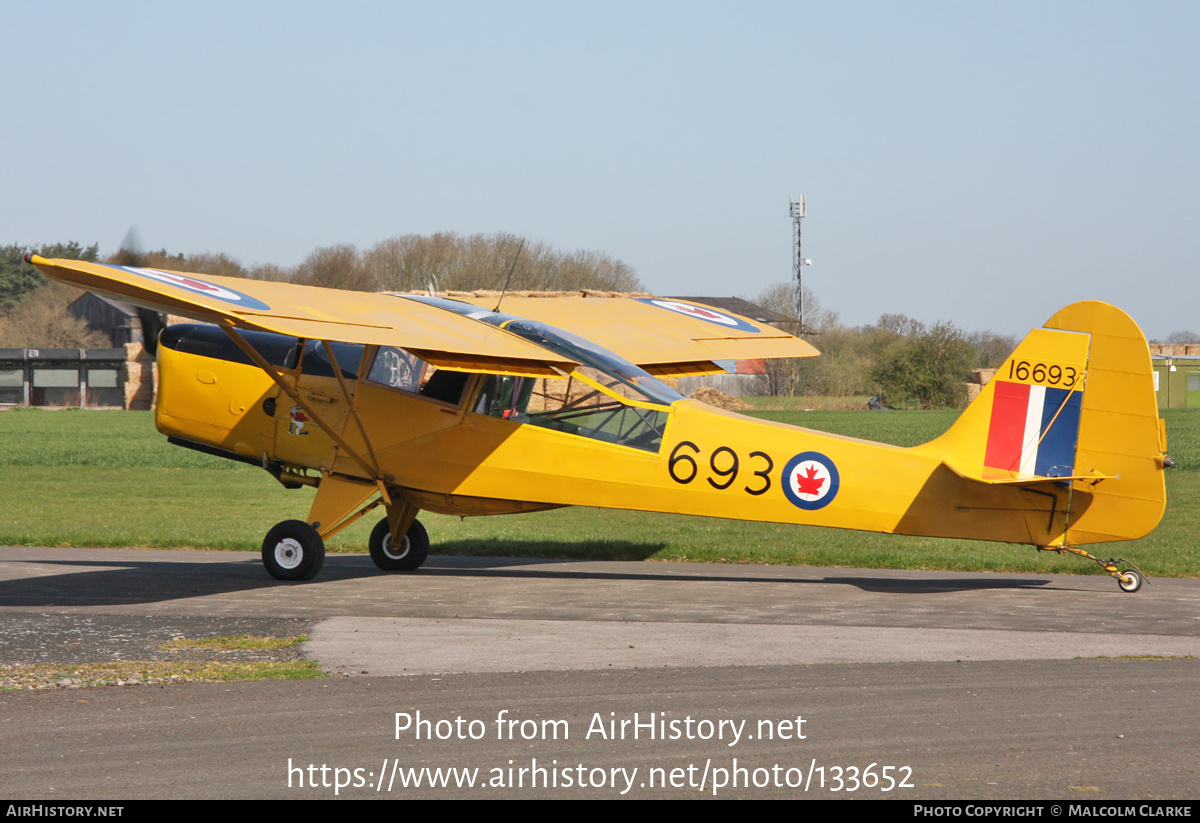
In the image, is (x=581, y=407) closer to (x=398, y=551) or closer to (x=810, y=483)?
(x=810, y=483)

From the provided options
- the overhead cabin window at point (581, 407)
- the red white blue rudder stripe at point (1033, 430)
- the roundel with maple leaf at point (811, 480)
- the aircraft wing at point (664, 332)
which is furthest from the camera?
the aircraft wing at point (664, 332)

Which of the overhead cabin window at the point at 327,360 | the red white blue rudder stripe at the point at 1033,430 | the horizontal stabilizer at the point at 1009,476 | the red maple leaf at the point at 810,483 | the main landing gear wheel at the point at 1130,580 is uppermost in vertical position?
the overhead cabin window at the point at 327,360

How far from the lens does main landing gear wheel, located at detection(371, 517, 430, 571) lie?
11383 mm

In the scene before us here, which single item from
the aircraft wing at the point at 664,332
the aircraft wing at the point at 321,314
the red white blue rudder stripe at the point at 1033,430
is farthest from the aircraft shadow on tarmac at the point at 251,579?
the aircraft wing at the point at 321,314

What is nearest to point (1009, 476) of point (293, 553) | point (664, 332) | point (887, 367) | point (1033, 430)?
point (1033, 430)

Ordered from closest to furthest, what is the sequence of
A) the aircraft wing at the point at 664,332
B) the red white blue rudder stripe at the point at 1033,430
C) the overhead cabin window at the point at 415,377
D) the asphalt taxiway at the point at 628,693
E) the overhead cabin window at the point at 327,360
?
the asphalt taxiway at the point at 628,693 → the red white blue rudder stripe at the point at 1033,430 → the overhead cabin window at the point at 415,377 → the overhead cabin window at the point at 327,360 → the aircraft wing at the point at 664,332

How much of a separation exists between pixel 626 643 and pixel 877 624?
2.05 metres

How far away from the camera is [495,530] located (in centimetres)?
1558

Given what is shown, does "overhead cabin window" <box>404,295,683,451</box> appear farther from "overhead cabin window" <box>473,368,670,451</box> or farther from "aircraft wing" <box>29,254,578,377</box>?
"aircraft wing" <box>29,254,578,377</box>

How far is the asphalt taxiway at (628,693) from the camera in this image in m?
4.63

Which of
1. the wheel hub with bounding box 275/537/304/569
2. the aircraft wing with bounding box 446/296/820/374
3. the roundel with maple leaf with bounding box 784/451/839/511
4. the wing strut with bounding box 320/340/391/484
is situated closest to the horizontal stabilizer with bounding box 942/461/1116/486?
the roundel with maple leaf with bounding box 784/451/839/511

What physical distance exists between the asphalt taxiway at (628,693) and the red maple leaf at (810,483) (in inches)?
37.6

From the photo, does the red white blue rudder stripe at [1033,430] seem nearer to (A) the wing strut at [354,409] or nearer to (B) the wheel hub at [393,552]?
(A) the wing strut at [354,409]

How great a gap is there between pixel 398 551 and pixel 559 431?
258 centimetres
